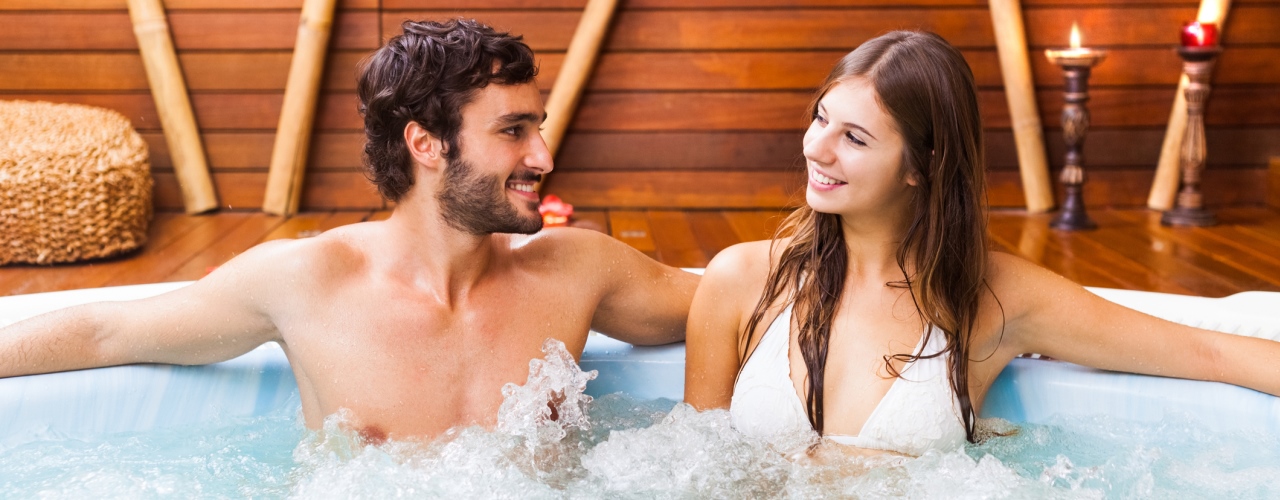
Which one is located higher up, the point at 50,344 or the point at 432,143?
the point at 432,143

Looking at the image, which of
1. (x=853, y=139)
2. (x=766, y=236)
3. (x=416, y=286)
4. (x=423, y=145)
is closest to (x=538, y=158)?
(x=423, y=145)

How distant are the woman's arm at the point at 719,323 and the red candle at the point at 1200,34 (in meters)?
2.79

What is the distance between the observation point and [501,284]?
1728 millimetres

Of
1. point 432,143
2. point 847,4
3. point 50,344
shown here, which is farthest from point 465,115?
point 847,4

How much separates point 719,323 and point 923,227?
12.3 inches

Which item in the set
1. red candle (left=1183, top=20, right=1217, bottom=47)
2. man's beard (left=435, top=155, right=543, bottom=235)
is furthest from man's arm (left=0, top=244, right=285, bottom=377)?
red candle (left=1183, top=20, right=1217, bottom=47)

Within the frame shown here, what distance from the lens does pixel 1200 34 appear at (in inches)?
151

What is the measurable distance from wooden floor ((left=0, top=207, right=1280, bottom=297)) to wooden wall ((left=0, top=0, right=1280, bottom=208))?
0.14 m

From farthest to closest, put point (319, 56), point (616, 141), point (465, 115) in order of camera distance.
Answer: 1. point (616, 141)
2. point (319, 56)
3. point (465, 115)

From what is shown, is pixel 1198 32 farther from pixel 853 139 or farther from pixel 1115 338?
pixel 853 139

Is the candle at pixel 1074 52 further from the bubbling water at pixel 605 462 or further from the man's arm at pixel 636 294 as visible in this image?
the man's arm at pixel 636 294

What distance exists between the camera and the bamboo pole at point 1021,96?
4012 mm

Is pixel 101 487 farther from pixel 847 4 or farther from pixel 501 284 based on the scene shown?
pixel 847 4

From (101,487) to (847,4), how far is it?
3.10m
